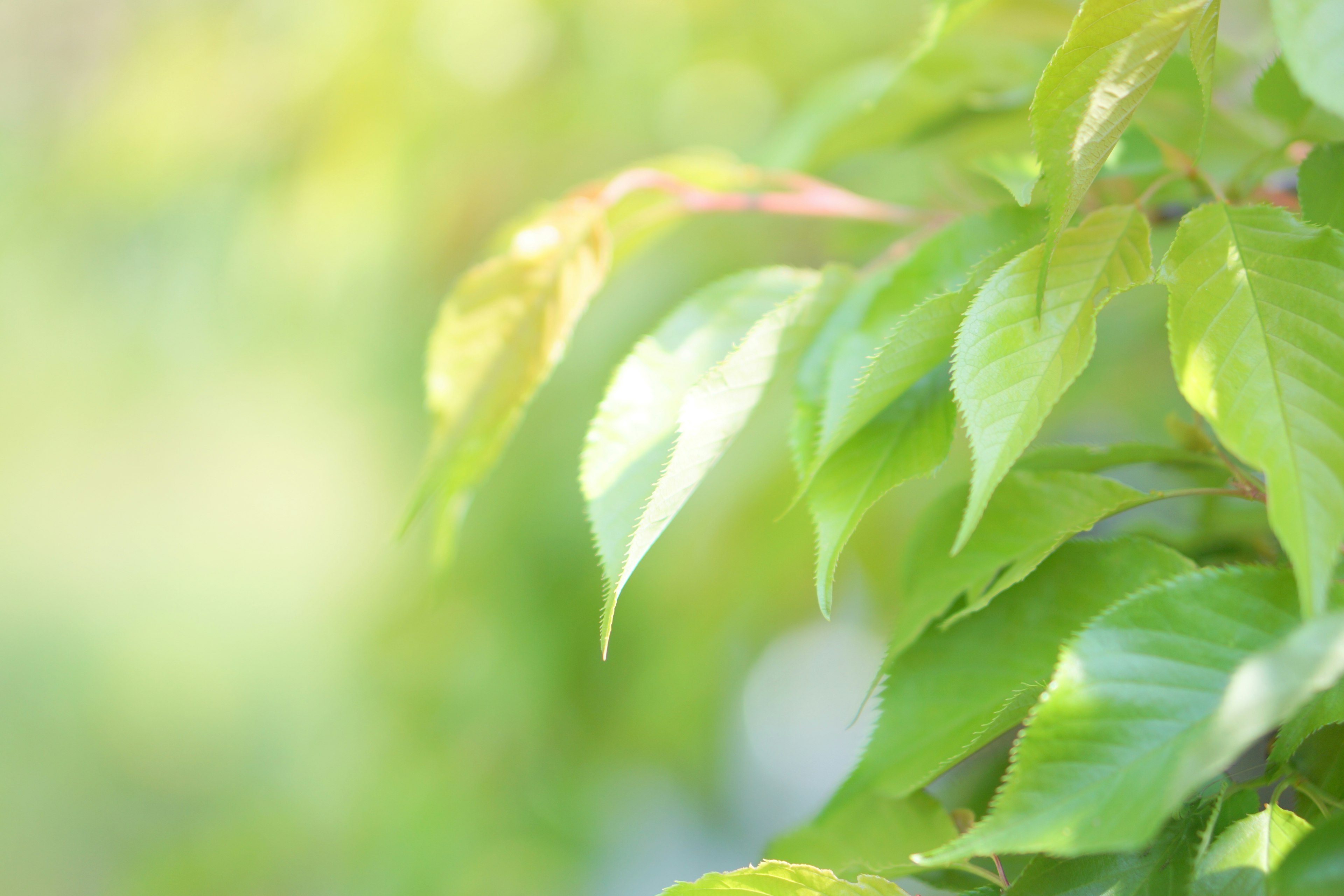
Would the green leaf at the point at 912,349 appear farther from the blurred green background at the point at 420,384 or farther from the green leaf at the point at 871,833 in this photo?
the blurred green background at the point at 420,384

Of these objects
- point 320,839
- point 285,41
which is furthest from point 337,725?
point 285,41

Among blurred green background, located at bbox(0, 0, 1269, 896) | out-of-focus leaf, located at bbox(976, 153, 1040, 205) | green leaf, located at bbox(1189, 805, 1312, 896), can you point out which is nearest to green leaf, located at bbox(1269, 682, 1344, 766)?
green leaf, located at bbox(1189, 805, 1312, 896)

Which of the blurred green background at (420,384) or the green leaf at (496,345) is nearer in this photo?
the green leaf at (496,345)

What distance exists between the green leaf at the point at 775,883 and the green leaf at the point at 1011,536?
0.05 metres

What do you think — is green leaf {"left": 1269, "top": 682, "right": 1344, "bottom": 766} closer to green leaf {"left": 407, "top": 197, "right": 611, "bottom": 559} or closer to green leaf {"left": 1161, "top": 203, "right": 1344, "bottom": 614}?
green leaf {"left": 1161, "top": 203, "right": 1344, "bottom": 614}

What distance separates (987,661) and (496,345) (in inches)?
6.3

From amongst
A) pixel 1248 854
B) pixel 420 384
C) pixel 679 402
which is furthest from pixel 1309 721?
pixel 420 384

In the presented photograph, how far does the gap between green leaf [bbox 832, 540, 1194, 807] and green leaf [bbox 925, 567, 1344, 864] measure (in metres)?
0.03

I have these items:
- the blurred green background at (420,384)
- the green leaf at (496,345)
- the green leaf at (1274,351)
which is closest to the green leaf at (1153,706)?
the green leaf at (1274,351)

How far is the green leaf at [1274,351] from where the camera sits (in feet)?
0.40

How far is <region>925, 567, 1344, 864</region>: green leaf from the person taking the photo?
11cm

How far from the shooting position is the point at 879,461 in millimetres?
183

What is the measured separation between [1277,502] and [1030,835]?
62 millimetres

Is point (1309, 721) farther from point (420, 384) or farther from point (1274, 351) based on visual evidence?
point (420, 384)
